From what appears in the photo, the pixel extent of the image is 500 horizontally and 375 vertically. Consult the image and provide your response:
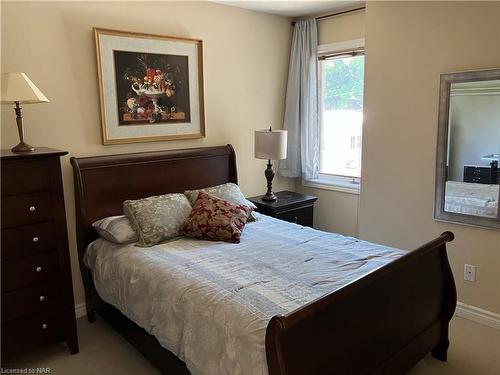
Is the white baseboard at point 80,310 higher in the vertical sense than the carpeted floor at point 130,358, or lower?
higher

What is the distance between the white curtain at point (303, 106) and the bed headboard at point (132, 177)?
2.92 feet

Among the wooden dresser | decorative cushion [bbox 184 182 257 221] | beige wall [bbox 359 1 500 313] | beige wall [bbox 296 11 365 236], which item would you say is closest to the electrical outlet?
beige wall [bbox 359 1 500 313]

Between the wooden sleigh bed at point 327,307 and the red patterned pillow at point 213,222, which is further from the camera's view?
the red patterned pillow at point 213,222

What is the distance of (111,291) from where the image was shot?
2.67m

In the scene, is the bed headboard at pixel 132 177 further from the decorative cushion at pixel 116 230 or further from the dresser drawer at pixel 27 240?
the dresser drawer at pixel 27 240

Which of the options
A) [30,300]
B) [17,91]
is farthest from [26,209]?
[17,91]

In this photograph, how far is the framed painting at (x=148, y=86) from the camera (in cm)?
308

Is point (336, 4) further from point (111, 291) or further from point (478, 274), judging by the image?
point (111, 291)

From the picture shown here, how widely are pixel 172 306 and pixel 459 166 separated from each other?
220 centimetres

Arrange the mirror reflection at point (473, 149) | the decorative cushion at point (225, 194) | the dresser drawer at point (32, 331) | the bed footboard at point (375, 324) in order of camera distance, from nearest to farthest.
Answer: the bed footboard at point (375, 324)
the dresser drawer at point (32, 331)
the mirror reflection at point (473, 149)
the decorative cushion at point (225, 194)

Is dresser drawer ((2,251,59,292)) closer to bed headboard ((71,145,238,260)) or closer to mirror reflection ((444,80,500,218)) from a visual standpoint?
bed headboard ((71,145,238,260))

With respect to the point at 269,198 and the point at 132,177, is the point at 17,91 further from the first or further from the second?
the point at 269,198

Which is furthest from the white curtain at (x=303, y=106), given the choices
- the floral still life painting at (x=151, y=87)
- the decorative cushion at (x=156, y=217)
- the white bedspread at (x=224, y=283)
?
the decorative cushion at (x=156, y=217)

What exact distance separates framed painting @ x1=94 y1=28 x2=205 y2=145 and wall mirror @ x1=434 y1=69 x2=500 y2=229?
6.59ft
